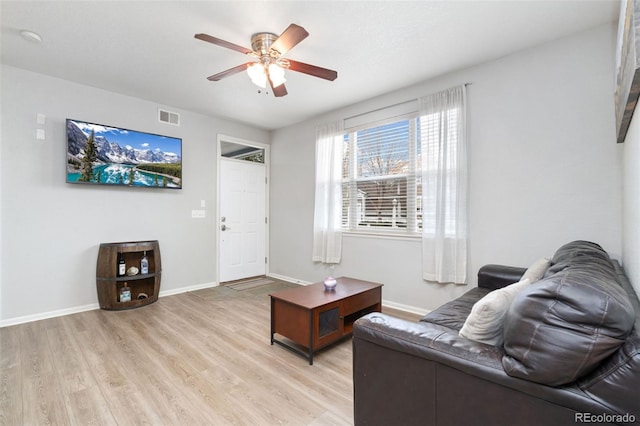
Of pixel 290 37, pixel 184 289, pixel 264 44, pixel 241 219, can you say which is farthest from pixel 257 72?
pixel 184 289

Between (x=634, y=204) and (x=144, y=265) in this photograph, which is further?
(x=144, y=265)

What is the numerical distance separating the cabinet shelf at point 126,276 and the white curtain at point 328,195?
2260 mm

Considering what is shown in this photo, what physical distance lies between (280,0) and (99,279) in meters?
3.63

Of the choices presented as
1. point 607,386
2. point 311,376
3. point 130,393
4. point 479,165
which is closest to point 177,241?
point 130,393

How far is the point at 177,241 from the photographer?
4371 millimetres

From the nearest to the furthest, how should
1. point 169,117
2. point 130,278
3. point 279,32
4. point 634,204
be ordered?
point 634,204 < point 279,32 < point 130,278 < point 169,117

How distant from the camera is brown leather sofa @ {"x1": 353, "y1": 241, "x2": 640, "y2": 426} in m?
0.85

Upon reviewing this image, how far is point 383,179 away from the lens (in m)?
3.87

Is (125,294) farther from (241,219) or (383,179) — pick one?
(383,179)

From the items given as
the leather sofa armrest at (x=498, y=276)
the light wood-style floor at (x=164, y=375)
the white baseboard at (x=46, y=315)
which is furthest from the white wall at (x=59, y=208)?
the leather sofa armrest at (x=498, y=276)

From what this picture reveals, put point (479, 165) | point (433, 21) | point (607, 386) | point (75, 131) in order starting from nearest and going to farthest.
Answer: point (607, 386) → point (433, 21) → point (479, 165) → point (75, 131)

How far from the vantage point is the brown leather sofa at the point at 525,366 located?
0.85m

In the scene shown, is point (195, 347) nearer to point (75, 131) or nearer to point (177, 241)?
point (177, 241)

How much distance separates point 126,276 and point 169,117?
2297 millimetres
